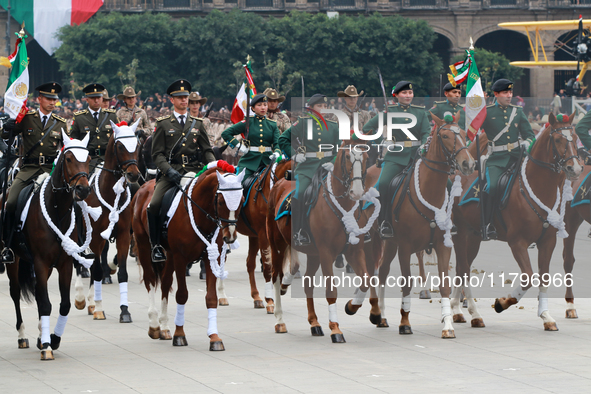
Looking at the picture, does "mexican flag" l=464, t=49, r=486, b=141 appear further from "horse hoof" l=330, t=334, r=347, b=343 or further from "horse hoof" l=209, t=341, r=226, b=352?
"horse hoof" l=209, t=341, r=226, b=352

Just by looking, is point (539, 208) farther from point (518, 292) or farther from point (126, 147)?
point (126, 147)

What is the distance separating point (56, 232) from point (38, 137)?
1.57 metres

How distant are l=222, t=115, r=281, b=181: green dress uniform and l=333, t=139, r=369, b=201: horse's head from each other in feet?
7.79

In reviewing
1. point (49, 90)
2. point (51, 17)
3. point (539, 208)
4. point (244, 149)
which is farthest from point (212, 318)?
point (51, 17)

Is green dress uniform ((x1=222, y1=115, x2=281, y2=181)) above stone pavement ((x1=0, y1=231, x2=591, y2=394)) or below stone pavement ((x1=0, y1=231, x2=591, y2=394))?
above

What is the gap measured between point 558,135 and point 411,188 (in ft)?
6.00

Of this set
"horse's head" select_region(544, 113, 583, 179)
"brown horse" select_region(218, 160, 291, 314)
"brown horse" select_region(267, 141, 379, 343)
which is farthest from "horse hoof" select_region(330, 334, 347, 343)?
"horse's head" select_region(544, 113, 583, 179)

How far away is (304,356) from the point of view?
31.6 feet

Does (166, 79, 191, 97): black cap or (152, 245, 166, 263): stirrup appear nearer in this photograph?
(152, 245, 166, 263): stirrup

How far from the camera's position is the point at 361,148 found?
10727mm

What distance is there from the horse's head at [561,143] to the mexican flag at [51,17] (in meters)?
50.2

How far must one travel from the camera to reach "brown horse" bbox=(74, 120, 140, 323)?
11.2m

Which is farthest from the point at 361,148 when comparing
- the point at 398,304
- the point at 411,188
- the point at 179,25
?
the point at 179,25

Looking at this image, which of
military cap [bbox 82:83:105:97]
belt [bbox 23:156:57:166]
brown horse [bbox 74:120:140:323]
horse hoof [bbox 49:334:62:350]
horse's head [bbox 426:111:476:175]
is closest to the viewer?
horse hoof [bbox 49:334:62:350]
